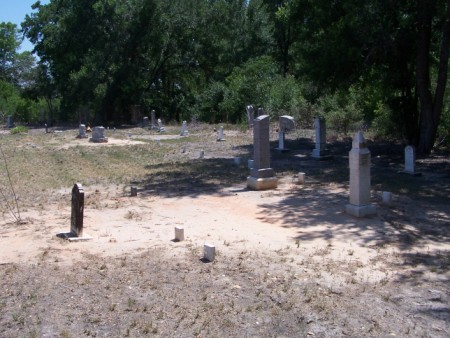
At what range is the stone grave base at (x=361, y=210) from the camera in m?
9.60

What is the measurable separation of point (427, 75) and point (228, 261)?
539 inches

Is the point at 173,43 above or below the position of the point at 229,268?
above

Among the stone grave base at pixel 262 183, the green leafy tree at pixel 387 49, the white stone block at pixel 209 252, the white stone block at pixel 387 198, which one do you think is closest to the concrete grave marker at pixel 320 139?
the green leafy tree at pixel 387 49

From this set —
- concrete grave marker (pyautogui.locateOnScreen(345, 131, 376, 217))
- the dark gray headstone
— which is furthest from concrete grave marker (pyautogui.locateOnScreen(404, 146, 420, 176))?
the dark gray headstone

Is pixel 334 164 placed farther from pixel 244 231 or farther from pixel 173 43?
pixel 173 43

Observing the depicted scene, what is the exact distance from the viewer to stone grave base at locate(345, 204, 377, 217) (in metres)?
9.60

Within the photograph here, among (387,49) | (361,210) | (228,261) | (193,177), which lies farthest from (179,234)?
(387,49)

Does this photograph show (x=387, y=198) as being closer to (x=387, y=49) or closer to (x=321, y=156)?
(x=321, y=156)

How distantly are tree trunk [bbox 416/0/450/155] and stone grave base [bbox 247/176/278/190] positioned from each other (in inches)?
314

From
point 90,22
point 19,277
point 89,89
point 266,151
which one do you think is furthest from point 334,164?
point 90,22

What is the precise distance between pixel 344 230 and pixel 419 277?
230 centimetres

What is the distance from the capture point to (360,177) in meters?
9.51

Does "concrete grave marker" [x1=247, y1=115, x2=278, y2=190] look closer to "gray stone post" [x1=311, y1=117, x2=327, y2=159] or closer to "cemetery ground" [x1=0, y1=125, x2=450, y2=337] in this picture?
"cemetery ground" [x1=0, y1=125, x2=450, y2=337]

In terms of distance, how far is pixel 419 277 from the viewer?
21.5 feet
